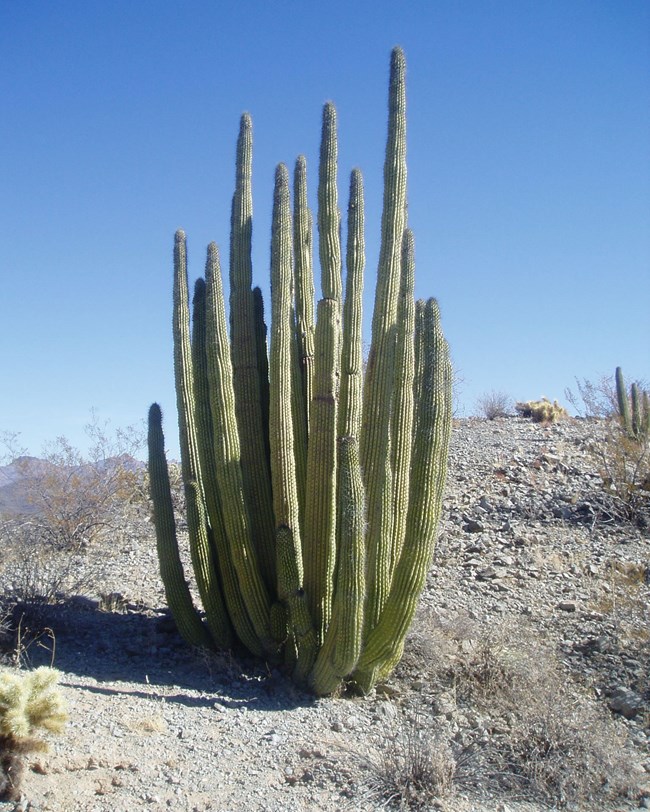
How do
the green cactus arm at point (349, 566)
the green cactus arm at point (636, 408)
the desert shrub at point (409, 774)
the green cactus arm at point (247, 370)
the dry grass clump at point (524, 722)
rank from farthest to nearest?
the green cactus arm at point (636, 408), the green cactus arm at point (247, 370), the green cactus arm at point (349, 566), the dry grass clump at point (524, 722), the desert shrub at point (409, 774)

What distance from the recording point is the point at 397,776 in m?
5.07

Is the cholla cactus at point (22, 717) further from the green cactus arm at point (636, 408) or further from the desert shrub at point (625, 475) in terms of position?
the green cactus arm at point (636, 408)

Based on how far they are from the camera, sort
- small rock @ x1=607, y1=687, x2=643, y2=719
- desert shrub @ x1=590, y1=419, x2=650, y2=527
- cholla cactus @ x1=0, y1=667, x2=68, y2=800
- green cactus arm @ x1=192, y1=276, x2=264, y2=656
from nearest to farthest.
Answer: cholla cactus @ x1=0, y1=667, x2=68, y2=800 → small rock @ x1=607, y1=687, x2=643, y2=719 → green cactus arm @ x1=192, y1=276, x2=264, y2=656 → desert shrub @ x1=590, y1=419, x2=650, y2=527

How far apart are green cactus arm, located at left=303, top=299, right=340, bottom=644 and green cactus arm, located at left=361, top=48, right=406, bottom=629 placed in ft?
1.11

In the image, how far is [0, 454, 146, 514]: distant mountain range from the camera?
1305 centimetres

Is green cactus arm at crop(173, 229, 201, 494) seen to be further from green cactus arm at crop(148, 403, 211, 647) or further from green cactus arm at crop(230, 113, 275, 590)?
green cactus arm at crop(230, 113, 275, 590)

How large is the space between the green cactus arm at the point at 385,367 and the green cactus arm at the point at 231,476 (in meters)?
1.09

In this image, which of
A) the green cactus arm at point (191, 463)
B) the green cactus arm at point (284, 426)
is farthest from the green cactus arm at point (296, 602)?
the green cactus arm at point (191, 463)

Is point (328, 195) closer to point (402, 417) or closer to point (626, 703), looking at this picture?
point (402, 417)

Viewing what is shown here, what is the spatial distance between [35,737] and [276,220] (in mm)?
4699

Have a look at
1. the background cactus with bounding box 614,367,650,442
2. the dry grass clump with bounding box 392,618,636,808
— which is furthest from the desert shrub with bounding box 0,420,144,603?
the background cactus with bounding box 614,367,650,442

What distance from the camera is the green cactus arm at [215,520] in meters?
7.28

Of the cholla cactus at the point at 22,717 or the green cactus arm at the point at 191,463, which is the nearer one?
the cholla cactus at the point at 22,717

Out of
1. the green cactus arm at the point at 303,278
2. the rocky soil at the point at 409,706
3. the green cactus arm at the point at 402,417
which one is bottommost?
the rocky soil at the point at 409,706
